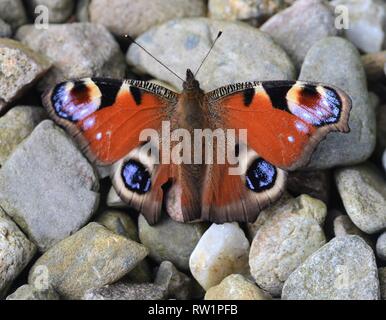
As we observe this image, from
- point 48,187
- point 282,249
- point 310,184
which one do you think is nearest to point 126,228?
point 48,187

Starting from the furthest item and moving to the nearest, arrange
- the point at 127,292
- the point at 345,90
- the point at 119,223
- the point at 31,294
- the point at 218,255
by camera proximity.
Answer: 1. the point at 345,90
2. the point at 119,223
3. the point at 218,255
4. the point at 127,292
5. the point at 31,294

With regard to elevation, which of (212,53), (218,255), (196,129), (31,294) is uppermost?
(212,53)

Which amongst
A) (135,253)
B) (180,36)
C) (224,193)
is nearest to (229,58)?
(180,36)

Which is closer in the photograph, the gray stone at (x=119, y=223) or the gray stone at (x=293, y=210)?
the gray stone at (x=293, y=210)

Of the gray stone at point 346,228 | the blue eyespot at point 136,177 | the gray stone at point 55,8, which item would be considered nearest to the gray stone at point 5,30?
the gray stone at point 55,8

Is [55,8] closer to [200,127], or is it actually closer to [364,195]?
[200,127]

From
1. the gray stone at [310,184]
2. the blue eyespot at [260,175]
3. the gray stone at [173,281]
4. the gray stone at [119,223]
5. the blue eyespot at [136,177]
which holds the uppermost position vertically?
the blue eyespot at [260,175]

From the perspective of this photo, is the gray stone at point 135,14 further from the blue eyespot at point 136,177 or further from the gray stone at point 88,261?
the gray stone at point 88,261
